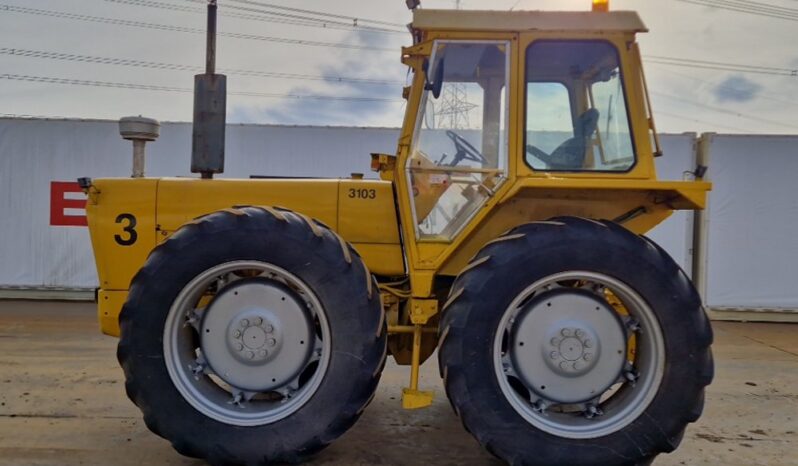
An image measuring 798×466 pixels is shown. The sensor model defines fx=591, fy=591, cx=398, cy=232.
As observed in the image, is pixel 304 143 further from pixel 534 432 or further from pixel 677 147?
pixel 534 432

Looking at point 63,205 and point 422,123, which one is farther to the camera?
point 63,205

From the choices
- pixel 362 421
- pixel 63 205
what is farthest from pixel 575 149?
pixel 63 205

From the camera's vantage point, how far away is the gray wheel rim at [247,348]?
320cm

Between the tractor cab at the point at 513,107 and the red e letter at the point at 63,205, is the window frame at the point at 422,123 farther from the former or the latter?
the red e letter at the point at 63,205

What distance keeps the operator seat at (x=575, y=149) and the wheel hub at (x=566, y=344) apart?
2.43ft

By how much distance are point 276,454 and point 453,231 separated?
5.13 feet

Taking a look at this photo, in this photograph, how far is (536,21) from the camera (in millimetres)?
3332

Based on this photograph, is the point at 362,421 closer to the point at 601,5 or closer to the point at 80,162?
the point at 601,5

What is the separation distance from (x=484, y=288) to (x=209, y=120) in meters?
3.93

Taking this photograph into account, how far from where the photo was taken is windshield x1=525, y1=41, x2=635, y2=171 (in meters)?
3.37

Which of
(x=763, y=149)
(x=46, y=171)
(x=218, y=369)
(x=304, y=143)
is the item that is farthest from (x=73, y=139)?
(x=763, y=149)

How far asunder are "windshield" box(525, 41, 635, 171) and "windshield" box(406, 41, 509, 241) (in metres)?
0.19

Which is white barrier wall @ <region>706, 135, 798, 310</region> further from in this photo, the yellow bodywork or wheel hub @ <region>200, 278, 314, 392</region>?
wheel hub @ <region>200, 278, 314, 392</region>

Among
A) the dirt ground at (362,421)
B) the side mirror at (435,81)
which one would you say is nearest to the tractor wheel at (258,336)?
the dirt ground at (362,421)
